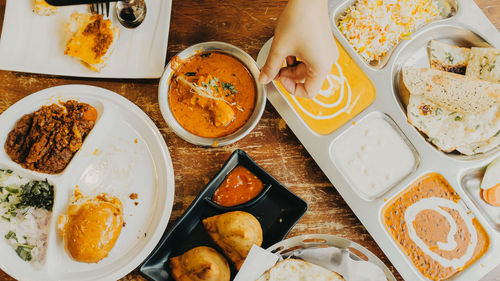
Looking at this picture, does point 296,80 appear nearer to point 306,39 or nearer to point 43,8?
point 306,39

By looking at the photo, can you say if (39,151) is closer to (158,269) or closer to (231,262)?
(158,269)

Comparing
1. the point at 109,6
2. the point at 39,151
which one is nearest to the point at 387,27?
the point at 109,6

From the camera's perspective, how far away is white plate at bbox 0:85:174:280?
2.54 metres

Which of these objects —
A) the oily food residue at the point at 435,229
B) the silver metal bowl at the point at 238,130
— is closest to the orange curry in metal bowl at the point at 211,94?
the silver metal bowl at the point at 238,130

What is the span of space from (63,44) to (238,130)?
1.57 metres

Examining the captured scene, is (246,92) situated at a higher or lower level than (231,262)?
higher

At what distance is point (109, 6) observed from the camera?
276cm

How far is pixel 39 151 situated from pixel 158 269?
1230 millimetres

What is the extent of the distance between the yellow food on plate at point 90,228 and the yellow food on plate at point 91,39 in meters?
1.07

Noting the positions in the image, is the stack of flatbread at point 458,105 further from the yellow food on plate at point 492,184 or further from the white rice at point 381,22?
the white rice at point 381,22

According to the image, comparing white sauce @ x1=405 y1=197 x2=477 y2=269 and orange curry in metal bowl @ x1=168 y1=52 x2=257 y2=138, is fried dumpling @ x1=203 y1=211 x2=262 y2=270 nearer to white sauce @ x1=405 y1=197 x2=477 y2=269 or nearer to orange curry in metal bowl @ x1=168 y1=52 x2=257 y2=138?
orange curry in metal bowl @ x1=168 y1=52 x2=257 y2=138

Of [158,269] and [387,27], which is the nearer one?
[158,269]

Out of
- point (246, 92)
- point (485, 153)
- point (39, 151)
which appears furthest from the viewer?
point (485, 153)

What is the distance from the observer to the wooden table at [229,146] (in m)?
2.81
